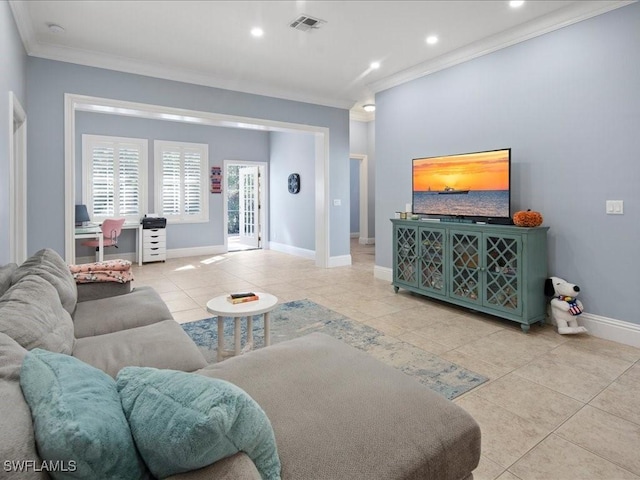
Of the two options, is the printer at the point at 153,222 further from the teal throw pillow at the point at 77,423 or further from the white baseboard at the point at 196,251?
the teal throw pillow at the point at 77,423

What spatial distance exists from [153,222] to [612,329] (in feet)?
23.1

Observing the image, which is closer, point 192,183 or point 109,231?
point 109,231

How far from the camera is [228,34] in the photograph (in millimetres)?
3891

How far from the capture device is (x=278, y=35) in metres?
3.92

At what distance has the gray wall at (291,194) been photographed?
7.66m

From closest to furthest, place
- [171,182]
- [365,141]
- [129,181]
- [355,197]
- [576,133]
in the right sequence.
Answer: [576,133], [129,181], [171,182], [365,141], [355,197]

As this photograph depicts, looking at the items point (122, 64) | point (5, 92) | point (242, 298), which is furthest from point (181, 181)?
point (242, 298)

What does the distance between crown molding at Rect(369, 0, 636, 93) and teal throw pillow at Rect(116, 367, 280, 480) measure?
4190 mm

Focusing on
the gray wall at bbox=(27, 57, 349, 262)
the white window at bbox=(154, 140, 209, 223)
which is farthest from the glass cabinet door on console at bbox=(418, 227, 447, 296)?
the white window at bbox=(154, 140, 209, 223)

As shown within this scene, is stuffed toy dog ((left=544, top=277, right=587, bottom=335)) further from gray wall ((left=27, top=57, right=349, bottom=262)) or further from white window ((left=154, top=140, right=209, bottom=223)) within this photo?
white window ((left=154, top=140, right=209, bottom=223))

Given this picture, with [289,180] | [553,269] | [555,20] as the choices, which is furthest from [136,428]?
[289,180]

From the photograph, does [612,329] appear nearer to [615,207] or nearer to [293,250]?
[615,207]

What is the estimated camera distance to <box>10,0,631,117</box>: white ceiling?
11.0ft

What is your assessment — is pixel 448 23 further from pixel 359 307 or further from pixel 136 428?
pixel 136 428
